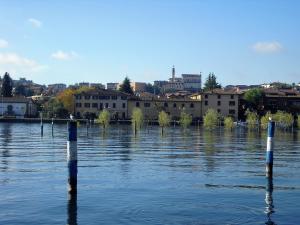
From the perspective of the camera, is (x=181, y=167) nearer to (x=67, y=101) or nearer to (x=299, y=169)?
(x=299, y=169)

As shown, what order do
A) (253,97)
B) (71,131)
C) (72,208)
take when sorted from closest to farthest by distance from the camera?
(72,208)
(71,131)
(253,97)

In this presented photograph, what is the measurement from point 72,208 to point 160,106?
148 m

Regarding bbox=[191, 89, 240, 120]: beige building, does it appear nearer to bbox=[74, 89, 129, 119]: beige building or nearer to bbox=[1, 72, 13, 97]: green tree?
bbox=[74, 89, 129, 119]: beige building

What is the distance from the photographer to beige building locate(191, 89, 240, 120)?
538ft

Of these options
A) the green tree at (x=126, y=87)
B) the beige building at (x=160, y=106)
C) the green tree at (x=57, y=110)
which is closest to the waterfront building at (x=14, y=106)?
the green tree at (x=57, y=110)

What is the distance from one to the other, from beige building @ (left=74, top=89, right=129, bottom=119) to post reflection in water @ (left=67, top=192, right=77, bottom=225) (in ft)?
471

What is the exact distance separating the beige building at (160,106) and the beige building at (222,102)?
2.43 metres

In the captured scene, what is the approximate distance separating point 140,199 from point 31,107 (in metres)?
167

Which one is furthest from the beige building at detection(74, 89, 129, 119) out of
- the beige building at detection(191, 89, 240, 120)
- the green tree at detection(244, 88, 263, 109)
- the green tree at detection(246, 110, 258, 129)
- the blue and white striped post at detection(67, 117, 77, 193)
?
the blue and white striped post at detection(67, 117, 77, 193)

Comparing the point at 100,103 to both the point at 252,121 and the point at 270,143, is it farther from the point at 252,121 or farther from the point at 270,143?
the point at 270,143

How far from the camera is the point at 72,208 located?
1992cm

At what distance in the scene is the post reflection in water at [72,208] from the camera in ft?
59.4

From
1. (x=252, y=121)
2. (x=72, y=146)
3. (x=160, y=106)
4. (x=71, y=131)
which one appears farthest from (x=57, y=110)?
(x=71, y=131)

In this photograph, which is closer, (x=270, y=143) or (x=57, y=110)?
(x=270, y=143)
